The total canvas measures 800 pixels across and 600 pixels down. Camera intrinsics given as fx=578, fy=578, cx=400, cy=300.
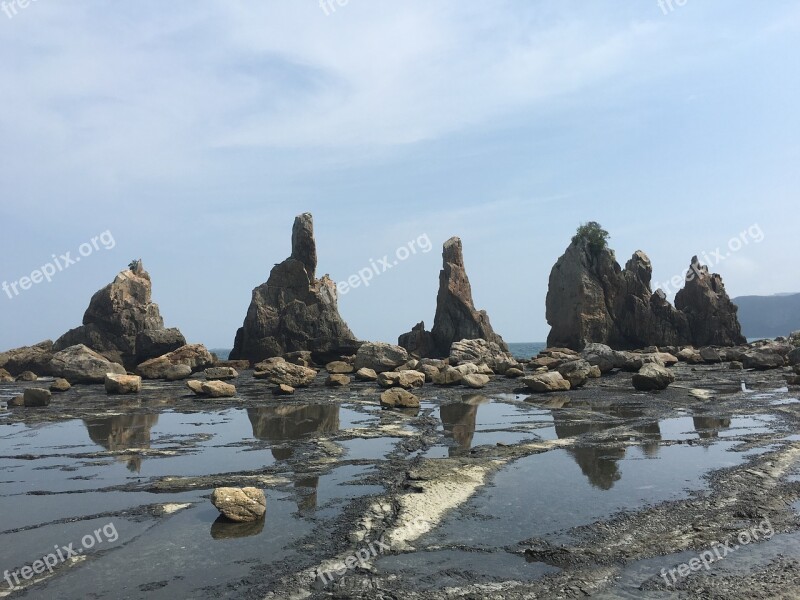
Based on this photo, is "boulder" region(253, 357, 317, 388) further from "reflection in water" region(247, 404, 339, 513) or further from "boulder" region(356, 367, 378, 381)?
"reflection in water" region(247, 404, 339, 513)

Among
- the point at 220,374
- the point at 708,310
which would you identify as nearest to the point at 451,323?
the point at 220,374

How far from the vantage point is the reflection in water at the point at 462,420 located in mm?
14209

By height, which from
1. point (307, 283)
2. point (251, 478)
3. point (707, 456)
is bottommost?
point (707, 456)

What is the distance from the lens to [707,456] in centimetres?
1238

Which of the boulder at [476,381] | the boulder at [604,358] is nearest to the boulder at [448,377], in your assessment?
the boulder at [476,381]

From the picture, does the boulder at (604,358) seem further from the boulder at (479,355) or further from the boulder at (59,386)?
the boulder at (59,386)

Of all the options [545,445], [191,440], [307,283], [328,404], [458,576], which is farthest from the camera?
[307,283]

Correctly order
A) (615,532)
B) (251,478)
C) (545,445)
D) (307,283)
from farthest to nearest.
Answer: (307,283)
(545,445)
(251,478)
(615,532)

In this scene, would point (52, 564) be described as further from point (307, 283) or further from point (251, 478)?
point (307, 283)

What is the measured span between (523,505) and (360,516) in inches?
102

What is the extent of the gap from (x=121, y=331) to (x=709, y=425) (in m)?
43.0

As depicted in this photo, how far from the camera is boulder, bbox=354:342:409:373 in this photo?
3766 cm

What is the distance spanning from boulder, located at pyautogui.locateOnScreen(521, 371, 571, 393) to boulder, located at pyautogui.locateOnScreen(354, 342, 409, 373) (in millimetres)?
12718

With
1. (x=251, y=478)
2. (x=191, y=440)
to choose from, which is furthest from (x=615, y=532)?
(x=191, y=440)
